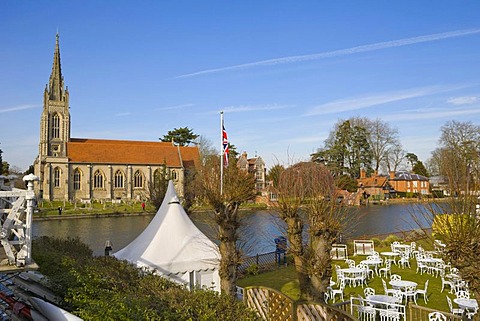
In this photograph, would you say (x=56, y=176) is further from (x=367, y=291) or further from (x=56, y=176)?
(x=367, y=291)

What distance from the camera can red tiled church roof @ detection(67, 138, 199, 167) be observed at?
221 feet

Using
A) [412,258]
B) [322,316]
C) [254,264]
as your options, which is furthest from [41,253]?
[412,258]

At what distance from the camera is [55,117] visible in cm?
6919

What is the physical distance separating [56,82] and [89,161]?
15.5m

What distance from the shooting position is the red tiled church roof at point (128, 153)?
67.4 metres

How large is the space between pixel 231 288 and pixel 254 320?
320cm

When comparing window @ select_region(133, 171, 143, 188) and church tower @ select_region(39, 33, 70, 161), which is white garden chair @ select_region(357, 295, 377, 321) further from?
church tower @ select_region(39, 33, 70, 161)

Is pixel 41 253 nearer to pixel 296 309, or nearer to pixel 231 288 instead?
pixel 231 288

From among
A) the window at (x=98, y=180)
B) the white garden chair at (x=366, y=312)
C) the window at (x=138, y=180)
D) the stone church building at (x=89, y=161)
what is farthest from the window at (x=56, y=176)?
the white garden chair at (x=366, y=312)

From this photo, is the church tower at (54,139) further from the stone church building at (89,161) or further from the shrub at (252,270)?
the shrub at (252,270)

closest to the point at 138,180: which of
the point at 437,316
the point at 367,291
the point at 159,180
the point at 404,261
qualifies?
the point at 159,180

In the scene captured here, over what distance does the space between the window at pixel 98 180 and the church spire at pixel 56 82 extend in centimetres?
1475

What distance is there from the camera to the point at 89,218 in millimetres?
45188

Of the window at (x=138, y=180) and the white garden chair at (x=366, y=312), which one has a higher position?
the window at (x=138, y=180)
